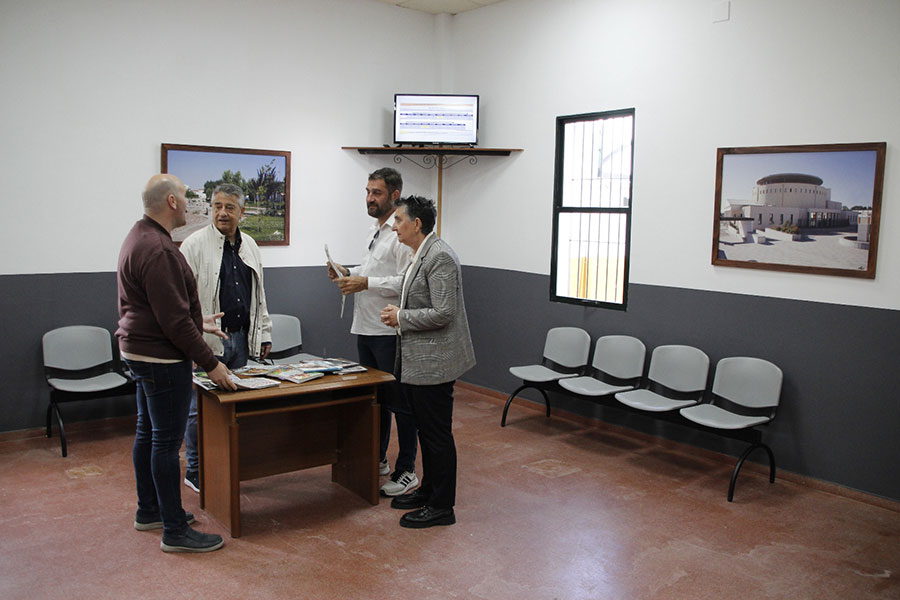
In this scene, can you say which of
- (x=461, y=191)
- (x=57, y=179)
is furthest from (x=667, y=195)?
(x=57, y=179)

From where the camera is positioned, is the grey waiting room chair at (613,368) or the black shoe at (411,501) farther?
the grey waiting room chair at (613,368)

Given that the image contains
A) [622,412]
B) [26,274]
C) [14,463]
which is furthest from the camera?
[622,412]

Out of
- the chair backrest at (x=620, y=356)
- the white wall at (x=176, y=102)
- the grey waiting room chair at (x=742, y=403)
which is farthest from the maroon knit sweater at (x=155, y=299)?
the chair backrest at (x=620, y=356)

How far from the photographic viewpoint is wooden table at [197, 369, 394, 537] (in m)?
3.75

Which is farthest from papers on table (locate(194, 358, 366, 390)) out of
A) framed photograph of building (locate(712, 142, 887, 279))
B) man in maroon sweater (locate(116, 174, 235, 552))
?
framed photograph of building (locate(712, 142, 887, 279))

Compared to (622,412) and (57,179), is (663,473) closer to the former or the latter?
(622,412)

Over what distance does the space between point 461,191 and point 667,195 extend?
2.33 metres

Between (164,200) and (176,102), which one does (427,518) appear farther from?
(176,102)

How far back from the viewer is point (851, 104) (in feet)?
14.8

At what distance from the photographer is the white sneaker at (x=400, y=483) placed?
14.4 ft

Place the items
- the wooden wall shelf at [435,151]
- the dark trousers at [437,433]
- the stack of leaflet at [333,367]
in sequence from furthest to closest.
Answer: the wooden wall shelf at [435,151] < the stack of leaflet at [333,367] < the dark trousers at [437,433]

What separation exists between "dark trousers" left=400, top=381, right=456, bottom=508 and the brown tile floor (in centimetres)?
22

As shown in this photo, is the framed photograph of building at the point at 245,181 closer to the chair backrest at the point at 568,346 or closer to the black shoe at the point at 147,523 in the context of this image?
the chair backrest at the point at 568,346

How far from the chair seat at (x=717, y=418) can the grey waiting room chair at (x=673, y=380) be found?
145mm
